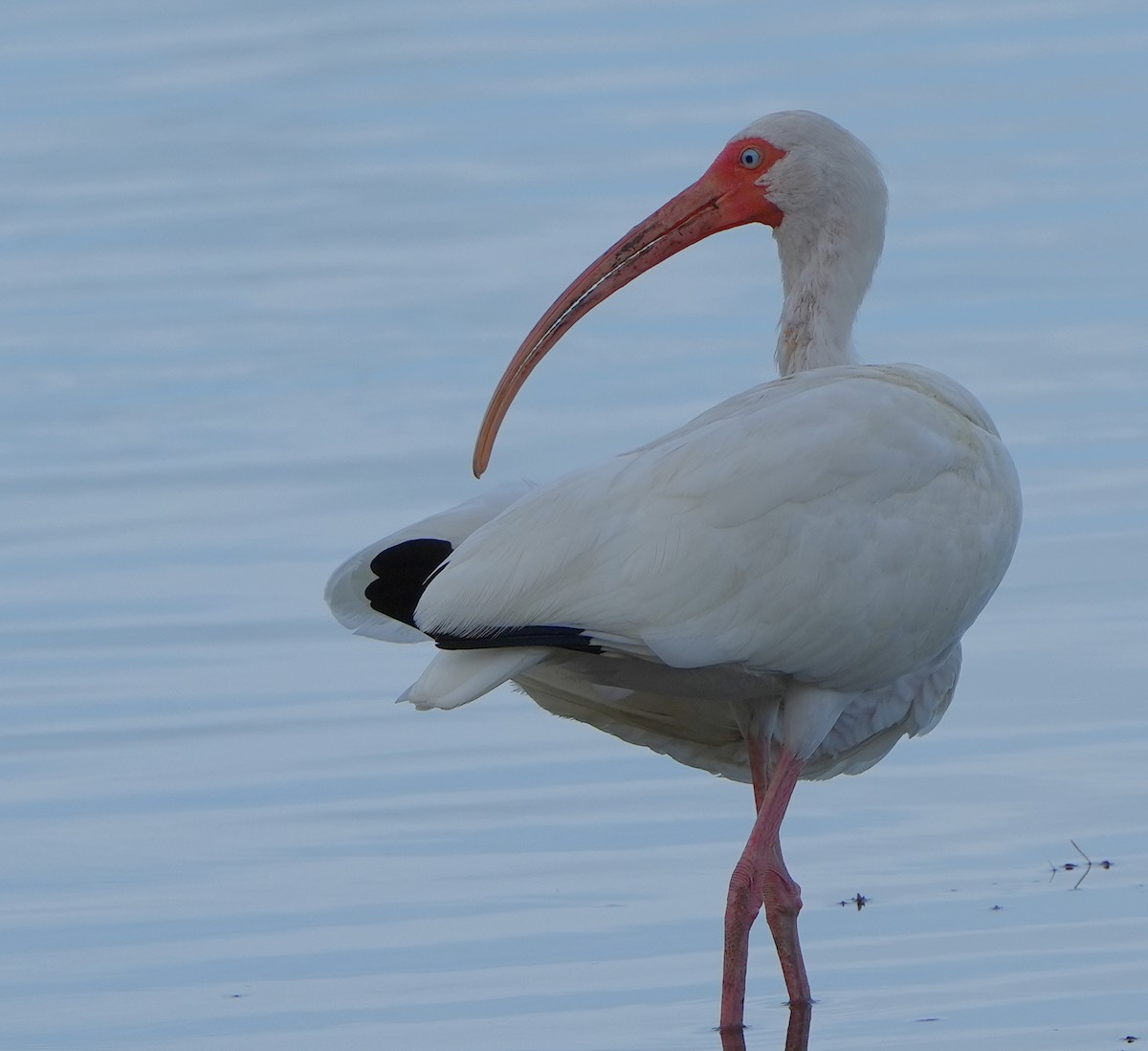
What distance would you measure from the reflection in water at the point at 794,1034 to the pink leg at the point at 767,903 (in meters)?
0.01

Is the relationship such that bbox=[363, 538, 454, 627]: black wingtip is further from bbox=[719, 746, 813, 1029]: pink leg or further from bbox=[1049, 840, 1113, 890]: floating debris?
bbox=[1049, 840, 1113, 890]: floating debris

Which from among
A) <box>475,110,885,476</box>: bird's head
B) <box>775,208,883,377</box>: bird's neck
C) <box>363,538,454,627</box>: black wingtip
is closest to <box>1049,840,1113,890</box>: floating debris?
<box>775,208,883,377</box>: bird's neck

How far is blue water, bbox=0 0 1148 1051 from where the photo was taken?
957cm

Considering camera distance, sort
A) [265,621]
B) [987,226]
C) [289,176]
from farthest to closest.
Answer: [289,176], [987,226], [265,621]

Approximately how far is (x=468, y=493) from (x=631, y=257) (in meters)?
4.26

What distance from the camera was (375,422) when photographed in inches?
633

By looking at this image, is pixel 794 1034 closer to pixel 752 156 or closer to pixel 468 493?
pixel 752 156

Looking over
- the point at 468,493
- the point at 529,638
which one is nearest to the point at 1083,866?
the point at 529,638

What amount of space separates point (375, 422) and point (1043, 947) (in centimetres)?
725

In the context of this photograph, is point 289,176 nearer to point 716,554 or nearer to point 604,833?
point 604,833

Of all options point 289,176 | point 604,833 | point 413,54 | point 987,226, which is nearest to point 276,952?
point 604,833

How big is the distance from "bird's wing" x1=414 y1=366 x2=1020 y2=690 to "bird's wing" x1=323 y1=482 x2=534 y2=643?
450 millimetres

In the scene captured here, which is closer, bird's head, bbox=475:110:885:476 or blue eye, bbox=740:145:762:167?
bird's head, bbox=475:110:885:476

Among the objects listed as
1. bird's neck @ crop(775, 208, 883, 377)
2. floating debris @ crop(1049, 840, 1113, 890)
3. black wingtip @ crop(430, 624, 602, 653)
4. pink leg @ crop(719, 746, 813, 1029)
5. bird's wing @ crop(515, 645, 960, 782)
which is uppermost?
bird's neck @ crop(775, 208, 883, 377)
